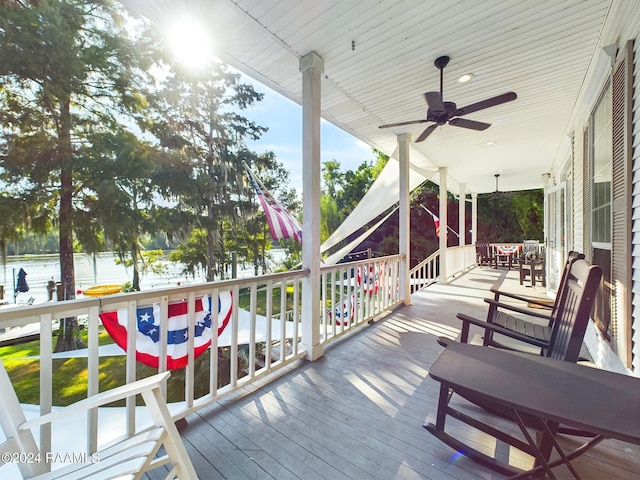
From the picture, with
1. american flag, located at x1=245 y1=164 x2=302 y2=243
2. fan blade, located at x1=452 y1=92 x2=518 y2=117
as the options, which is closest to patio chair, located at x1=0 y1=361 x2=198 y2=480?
fan blade, located at x1=452 y1=92 x2=518 y2=117

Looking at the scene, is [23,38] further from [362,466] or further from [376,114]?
[362,466]

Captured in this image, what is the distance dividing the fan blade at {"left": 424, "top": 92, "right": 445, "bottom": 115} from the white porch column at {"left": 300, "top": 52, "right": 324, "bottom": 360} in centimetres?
105

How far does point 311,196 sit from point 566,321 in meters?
2.07

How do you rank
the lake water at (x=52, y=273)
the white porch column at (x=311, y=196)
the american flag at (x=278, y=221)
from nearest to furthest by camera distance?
the white porch column at (x=311, y=196)
the american flag at (x=278, y=221)
the lake water at (x=52, y=273)

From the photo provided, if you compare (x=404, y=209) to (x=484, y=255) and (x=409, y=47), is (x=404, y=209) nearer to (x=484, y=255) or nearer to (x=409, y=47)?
(x=409, y=47)

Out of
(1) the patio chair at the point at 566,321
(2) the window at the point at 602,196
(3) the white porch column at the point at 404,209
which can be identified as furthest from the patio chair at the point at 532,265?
(1) the patio chair at the point at 566,321

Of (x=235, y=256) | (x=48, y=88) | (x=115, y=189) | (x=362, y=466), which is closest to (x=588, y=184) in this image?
(x=362, y=466)

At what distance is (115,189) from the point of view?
7270 mm

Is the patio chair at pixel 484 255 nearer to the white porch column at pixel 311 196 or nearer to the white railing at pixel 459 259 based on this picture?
the white railing at pixel 459 259

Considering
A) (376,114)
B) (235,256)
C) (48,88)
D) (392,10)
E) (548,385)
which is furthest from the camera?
(235,256)

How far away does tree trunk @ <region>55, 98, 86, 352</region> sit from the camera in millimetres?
6680

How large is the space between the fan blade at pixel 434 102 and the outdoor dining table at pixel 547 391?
89.5 inches

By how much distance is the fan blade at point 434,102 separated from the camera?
2.70 metres

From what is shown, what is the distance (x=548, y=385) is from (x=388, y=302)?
3151 mm
